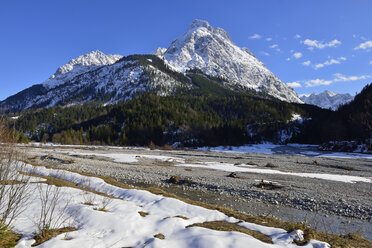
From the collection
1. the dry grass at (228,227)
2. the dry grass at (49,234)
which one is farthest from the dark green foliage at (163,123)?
the dry grass at (49,234)

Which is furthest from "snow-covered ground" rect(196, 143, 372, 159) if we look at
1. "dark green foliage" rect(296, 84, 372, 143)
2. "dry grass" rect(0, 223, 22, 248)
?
"dry grass" rect(0, 223, 22, 248)

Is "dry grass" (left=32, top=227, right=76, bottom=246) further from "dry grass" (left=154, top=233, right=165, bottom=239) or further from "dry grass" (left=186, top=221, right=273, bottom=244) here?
"dry grass" (left=186, top=221, right=273, bottom=244)

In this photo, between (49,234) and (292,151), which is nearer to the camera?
(49,234)

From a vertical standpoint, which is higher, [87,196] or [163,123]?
[163,123]

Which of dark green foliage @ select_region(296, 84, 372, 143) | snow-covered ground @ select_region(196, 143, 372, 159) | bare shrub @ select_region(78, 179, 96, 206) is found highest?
dark green foliage @ select_region(296, 84, 372, 143)

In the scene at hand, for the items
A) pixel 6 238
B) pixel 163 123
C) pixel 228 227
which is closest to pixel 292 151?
pixel 163 123

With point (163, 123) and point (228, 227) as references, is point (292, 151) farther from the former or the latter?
point (228, 227)

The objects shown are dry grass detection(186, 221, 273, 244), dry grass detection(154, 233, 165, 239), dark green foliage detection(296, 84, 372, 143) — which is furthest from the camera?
dark green foliage detection(296, 84, 372, 143)

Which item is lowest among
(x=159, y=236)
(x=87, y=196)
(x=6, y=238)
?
(x=159, y=236)

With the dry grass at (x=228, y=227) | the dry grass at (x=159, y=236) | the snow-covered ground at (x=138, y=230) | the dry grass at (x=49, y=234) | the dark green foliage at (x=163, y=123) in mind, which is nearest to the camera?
the dry grass at (x=49, y=234)

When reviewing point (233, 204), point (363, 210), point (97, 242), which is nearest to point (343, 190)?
point (363, 210)

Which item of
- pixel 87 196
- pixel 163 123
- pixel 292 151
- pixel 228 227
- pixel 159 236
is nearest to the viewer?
pixel 159 236

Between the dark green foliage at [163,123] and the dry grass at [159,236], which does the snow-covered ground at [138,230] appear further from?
the dark green foliage at [163,123]

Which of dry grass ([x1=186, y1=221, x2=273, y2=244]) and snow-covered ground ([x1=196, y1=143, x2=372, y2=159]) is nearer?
dry grass ([x1=186, y1=221, x2=273, y2=244])
